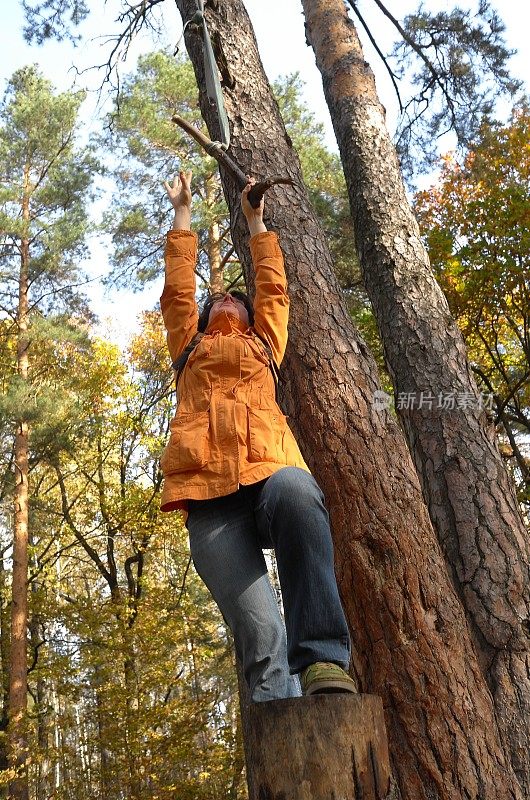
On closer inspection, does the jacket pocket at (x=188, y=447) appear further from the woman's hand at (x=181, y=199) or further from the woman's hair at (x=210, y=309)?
the woman's hand at (x=181, y=199)

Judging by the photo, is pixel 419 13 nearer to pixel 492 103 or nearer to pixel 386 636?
pixel 492 103

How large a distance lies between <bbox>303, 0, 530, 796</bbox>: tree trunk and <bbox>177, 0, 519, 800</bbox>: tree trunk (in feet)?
2.72

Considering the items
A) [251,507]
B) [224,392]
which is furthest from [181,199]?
[251,507]

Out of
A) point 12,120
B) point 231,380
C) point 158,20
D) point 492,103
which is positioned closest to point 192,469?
point 231,380

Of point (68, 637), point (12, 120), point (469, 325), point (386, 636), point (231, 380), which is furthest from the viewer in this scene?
point (68, 637)

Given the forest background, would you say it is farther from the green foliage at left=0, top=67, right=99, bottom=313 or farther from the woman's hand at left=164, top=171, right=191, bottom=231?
the woman's hand at left=164, top=171, right=191, bottom=231

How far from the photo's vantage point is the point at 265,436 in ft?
7.06

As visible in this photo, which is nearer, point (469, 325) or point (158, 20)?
point (158, 20)

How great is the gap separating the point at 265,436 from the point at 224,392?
8.8 inches

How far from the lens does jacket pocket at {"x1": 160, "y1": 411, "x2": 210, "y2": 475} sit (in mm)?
2098

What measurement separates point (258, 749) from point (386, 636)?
3.55 ft

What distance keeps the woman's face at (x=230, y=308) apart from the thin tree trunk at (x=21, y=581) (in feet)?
34.0

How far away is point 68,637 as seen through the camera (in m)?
16.8

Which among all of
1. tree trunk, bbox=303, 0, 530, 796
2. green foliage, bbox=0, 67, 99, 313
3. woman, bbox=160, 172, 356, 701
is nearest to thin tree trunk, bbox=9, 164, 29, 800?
green foliage, bbox=0, 67, 99, 313
